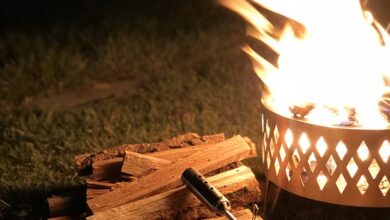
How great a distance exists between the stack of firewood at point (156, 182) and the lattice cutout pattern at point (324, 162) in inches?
6.9

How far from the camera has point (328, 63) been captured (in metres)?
2.50

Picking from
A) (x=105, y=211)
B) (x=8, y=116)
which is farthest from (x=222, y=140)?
(x=8, y=116)

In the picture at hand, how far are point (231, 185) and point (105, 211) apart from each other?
60 cm

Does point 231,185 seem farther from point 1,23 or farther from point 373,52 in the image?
point 1,23

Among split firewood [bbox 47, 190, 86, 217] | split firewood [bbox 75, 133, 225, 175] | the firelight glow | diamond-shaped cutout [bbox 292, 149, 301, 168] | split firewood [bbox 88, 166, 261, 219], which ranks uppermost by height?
the firelight glow

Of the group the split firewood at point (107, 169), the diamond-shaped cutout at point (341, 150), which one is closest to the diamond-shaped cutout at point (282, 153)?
the diamond-shaped cutout at point (341, 150)

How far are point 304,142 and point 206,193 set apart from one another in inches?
20.7

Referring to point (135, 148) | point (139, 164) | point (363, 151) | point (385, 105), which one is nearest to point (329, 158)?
point (363, 151)

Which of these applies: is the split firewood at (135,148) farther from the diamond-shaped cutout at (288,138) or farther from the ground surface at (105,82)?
the diamond-shaped cutout at (288,138)

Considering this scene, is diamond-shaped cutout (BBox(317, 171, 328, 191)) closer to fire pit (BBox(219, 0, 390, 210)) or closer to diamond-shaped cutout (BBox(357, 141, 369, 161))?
fire pit (BBox(219, 0, 390, 210))

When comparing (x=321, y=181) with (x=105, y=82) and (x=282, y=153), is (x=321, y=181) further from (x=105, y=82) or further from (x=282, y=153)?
(x=105, y=82)

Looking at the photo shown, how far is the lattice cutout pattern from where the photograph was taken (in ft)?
7.03

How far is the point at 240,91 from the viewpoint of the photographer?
4.55 m

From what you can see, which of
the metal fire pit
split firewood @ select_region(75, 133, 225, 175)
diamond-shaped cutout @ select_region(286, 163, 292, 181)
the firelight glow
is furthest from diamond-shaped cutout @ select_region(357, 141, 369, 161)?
split firewood @ select_region(75, 133, 225, 175)
